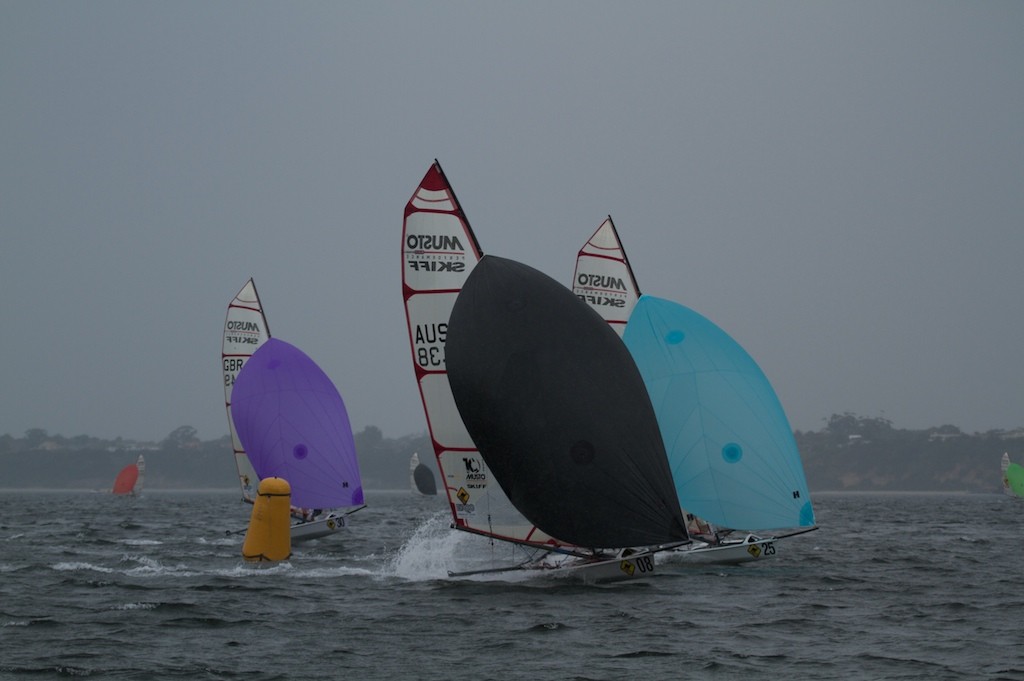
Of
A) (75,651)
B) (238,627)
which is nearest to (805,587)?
(238,627)

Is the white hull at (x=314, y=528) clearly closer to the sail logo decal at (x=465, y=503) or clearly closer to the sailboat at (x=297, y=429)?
the sailboat at (x=297, y=429)

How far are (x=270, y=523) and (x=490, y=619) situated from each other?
8.15 m

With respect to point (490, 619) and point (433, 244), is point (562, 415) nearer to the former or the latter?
point (490, 619)

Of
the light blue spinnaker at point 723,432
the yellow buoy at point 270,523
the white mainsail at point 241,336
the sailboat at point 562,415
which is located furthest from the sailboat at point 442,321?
the white mainsail at point 241,336

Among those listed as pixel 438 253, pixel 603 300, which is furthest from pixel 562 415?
pixel 603 300

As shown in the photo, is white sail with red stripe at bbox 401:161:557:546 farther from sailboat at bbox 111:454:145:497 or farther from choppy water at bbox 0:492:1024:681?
sailboat at bbox 111:454:145:497

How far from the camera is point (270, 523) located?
21.7 m

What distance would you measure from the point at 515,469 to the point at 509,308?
2.47 m

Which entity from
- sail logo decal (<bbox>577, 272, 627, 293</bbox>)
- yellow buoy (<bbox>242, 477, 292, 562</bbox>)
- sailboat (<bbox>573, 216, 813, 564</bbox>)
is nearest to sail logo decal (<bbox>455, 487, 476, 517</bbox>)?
sailboat (<bbox>573, 216, 813, 564</bbox>)

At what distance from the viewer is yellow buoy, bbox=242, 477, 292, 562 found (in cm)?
2145

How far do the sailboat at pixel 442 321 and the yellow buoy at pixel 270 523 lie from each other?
4.10 meters

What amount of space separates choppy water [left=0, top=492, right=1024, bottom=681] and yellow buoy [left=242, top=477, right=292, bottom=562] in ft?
1.21

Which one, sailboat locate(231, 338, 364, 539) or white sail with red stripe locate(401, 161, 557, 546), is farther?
sailboat locate(231, 338, 364, 539)

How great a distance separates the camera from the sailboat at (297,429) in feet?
91.7
